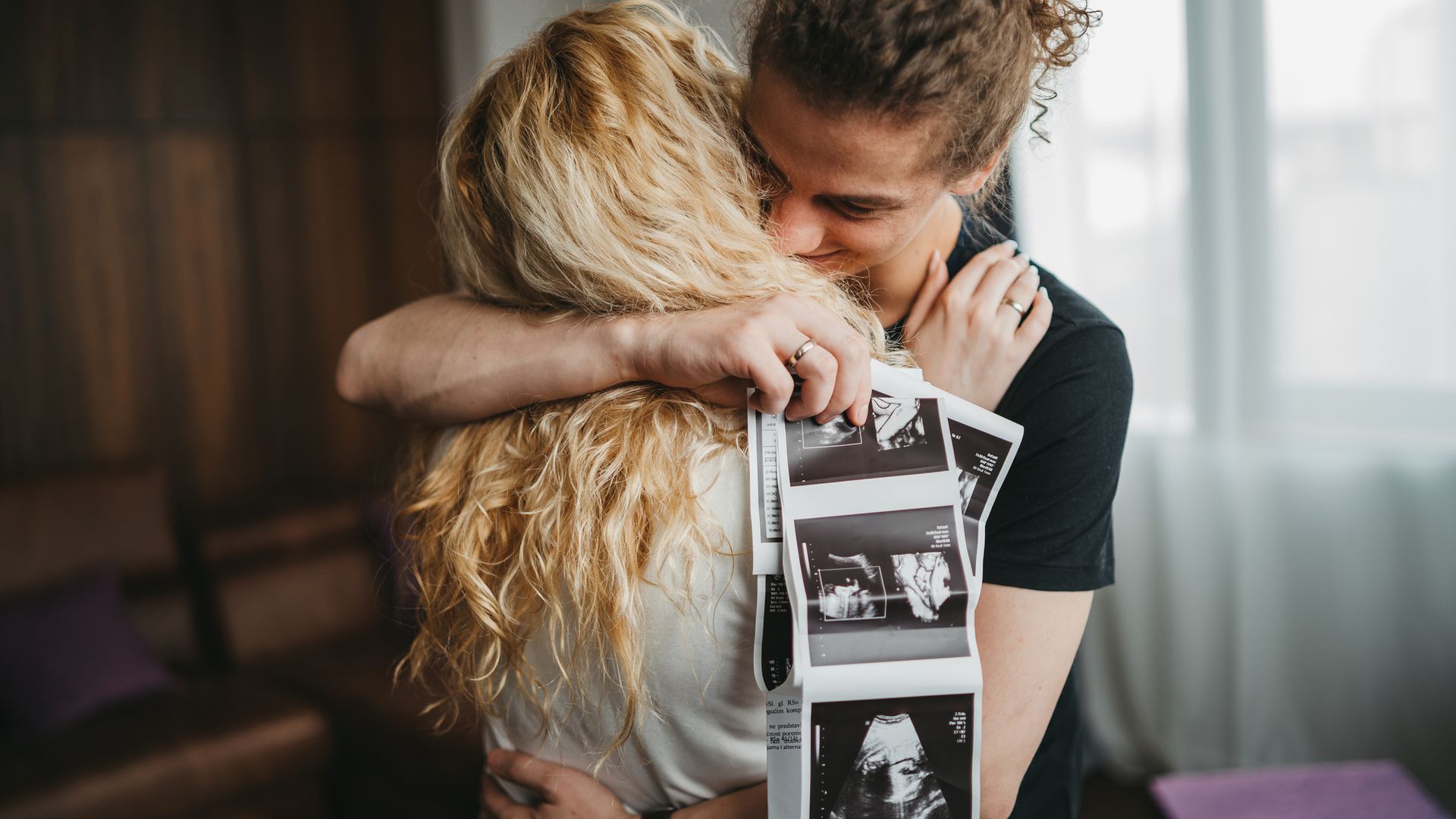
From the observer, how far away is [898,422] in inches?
33.8

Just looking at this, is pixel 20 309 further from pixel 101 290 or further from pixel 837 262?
pixel 837 262

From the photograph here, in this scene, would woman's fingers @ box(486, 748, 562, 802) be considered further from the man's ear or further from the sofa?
the sofa

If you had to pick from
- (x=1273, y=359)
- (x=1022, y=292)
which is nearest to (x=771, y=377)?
(x=1022, y=292)

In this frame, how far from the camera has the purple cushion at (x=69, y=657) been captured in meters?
2.60

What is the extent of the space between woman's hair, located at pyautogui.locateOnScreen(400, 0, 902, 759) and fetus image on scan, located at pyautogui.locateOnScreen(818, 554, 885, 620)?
0.11 meters

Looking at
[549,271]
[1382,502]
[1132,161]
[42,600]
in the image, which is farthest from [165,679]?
[1382,502]

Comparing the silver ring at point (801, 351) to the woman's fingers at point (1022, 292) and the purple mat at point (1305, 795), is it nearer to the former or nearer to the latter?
the woman's fingers at point (1022, 292)

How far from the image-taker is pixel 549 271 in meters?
0.91

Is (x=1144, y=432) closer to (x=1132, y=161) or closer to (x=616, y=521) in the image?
(x=1132, y=161)

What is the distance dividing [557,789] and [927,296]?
66 cm

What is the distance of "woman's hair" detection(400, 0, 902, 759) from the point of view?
839mm

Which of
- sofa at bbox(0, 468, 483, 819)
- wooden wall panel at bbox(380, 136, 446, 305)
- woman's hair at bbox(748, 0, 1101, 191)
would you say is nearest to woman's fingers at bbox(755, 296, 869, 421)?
woman's hair at bbox(748, 0, 1101, 191)

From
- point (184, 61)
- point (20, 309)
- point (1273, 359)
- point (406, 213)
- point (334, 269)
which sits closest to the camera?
point (1273, 359)

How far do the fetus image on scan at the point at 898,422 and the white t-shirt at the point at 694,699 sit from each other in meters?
0.13
